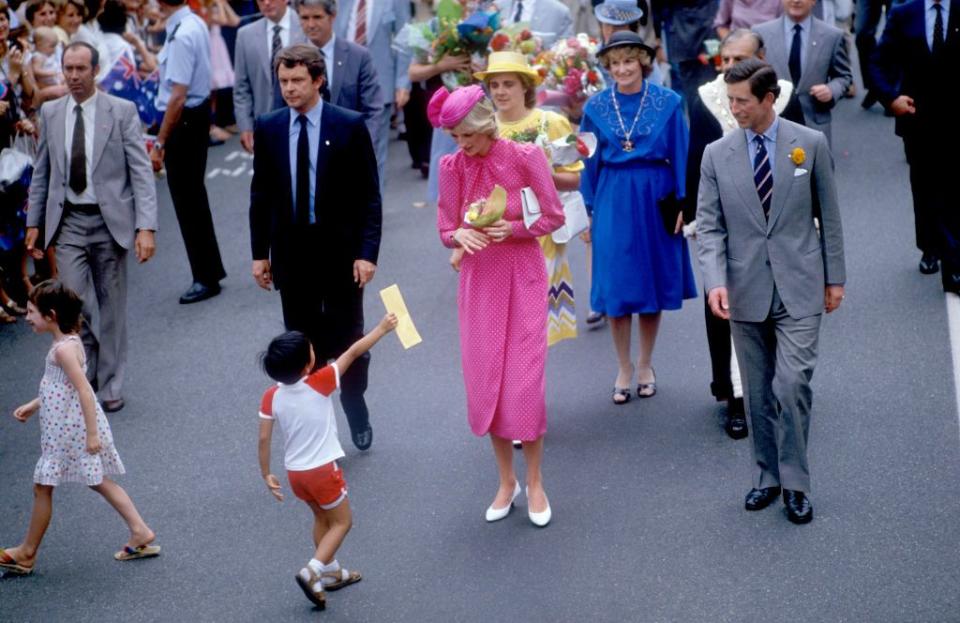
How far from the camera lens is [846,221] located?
11.5 meters

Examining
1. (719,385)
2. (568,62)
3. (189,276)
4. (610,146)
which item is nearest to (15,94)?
(189,276)

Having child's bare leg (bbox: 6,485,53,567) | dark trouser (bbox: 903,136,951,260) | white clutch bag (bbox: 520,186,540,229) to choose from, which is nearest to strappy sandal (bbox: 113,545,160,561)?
child's bare leg (bbox: 6,485,53,567)

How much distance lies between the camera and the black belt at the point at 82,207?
346 inches

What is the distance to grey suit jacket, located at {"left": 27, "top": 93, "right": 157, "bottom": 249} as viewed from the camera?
28.6 feet

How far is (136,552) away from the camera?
6.85m

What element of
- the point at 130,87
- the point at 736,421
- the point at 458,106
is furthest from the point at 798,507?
the point at 130,87

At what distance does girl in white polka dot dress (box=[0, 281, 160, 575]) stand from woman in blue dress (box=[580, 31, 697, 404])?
311 cm

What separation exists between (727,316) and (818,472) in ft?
3.96

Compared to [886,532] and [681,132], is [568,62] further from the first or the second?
[886,532]

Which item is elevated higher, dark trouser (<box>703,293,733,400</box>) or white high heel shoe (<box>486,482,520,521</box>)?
dark trouser (<box>703,293,733,400</box>)

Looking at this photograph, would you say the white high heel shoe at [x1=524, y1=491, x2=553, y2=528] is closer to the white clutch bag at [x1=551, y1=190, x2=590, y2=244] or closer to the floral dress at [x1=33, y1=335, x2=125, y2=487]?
the floral dress at [x1=33, y1=335, x2=125, y2=487]

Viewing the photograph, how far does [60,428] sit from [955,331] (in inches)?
219

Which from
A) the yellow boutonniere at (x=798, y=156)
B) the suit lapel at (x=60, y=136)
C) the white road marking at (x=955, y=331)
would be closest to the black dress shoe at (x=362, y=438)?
the suit lapel at (x=60, y=136)

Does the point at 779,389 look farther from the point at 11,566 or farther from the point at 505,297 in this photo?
the point at 11,566
